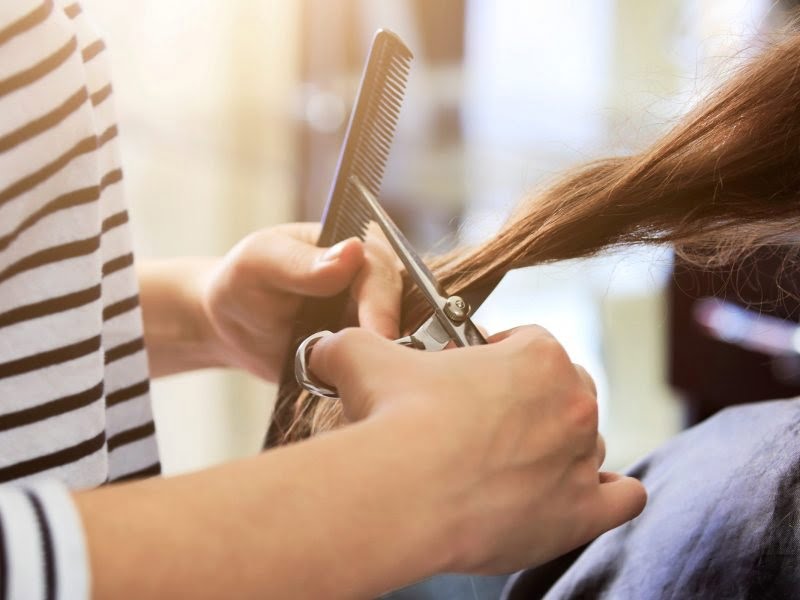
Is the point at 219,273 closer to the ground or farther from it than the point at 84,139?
closer to the ground

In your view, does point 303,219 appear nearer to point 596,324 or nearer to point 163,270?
point 596,324

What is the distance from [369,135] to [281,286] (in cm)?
13

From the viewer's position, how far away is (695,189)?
1.58 feet

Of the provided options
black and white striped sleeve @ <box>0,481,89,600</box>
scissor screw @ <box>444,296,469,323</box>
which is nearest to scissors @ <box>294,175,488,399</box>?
scissor screw @ <box>444,296,469,323</box>

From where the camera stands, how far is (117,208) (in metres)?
0.59

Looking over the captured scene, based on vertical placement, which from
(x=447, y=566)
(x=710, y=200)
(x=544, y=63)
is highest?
(x=544, y=63)

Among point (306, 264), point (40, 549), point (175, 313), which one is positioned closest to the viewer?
point (40, 549)

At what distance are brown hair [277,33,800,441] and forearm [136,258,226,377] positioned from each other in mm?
225

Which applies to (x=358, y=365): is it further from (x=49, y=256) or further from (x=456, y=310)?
(x=49, y=256)

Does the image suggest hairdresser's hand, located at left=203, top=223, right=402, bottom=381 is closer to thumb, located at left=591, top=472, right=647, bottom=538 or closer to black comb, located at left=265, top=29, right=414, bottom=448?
black comb, located at left=265, top=29, right=414, bottom=448

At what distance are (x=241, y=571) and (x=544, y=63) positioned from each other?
2.19 metres

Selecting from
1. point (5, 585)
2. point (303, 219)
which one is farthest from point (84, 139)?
point (303, 219)

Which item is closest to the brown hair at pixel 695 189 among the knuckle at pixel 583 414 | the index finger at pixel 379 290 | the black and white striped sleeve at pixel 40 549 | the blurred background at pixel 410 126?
the index finger at pixel 379 290

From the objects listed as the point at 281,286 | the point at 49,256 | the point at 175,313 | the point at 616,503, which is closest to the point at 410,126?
the point at 175,313
